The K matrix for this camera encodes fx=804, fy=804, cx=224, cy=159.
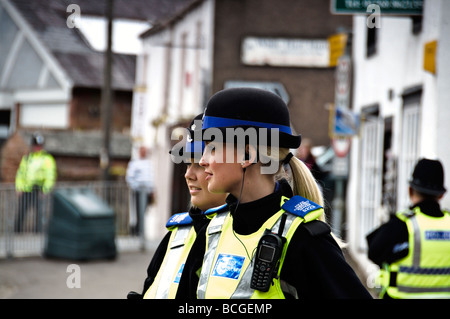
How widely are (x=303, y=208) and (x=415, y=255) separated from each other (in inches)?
116

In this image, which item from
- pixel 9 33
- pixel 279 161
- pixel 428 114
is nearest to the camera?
pixel 279 161

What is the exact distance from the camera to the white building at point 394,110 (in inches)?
346

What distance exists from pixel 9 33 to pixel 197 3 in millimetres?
18999

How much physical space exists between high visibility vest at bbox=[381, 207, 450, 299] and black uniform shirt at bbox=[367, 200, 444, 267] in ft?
0.11

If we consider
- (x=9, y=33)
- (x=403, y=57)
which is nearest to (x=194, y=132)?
(x=403, y=57)

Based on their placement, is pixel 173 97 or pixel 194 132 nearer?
pixel 194 132

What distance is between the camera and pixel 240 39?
20.8m

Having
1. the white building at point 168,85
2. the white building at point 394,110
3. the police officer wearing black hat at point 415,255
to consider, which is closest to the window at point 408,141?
the white building at point 394,110

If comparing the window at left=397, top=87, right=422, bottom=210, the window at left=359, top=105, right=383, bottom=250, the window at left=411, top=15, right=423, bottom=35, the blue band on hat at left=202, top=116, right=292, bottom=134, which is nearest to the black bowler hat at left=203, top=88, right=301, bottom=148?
the blue band on hat at left=202, top=116, right=292, bottom=134

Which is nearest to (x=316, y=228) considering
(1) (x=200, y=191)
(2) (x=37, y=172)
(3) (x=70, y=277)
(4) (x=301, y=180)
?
(4) (x=301, y=180)

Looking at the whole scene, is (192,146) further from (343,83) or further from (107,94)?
(107,94)

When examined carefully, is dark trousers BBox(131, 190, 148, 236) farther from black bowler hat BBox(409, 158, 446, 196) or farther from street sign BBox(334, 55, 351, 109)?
black bowler hat BBox(409, 158, 446, 196)

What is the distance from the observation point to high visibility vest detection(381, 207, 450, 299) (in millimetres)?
5352

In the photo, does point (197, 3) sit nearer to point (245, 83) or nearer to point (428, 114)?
point (245, 83)
